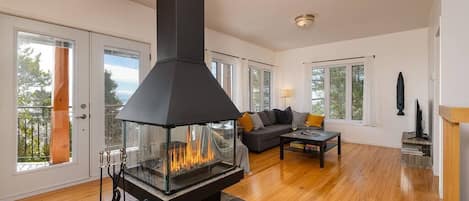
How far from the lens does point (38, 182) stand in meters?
2.51

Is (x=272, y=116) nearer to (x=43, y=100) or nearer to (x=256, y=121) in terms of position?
(x=256, y=121)

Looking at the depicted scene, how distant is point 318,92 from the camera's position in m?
5.87

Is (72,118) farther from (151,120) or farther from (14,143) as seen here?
(151,120)

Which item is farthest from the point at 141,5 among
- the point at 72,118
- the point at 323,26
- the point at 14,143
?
the point at 323,26

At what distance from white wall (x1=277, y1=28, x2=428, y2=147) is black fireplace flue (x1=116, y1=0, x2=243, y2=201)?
4.20m

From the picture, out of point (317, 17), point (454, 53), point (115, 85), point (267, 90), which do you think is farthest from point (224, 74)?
point (454, 53)

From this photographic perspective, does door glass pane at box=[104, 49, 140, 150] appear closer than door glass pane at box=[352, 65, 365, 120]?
Yes

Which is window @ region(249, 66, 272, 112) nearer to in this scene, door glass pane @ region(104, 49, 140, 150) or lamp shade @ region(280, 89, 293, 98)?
lamp shade @ region(280, 89, 293, 98)

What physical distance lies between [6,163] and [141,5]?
2.55 meters

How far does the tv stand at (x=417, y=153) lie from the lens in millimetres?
3445

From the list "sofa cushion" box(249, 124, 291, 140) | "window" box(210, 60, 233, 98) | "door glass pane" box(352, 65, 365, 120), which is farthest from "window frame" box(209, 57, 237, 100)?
"door glass pane" box(352, 65, 365, 120)

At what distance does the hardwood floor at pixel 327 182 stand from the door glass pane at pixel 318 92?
79.8 inches

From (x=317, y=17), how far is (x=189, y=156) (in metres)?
3.22

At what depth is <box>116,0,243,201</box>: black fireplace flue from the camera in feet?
5.80
